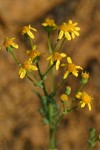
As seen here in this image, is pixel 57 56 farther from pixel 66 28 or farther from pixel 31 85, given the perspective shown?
pixel 31 85

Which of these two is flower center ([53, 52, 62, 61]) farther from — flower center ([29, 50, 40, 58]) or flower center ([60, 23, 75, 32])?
flower center ([60, 23, 75, 32])

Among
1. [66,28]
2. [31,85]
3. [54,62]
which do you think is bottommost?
[54,62]

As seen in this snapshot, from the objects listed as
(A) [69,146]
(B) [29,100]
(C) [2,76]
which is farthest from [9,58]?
(A) [69,146]

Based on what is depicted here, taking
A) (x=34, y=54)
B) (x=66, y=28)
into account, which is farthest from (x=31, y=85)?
(x=34, y=54)

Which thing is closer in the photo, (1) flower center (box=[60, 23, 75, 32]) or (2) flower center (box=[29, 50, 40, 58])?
(2) flower center (box=[29, 50, 40, 58])

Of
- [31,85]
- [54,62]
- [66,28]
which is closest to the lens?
[54,62]

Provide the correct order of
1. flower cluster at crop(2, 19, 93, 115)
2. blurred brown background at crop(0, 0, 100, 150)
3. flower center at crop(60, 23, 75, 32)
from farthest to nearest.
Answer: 1. blurred brown background at crop(0, 0, 100, 150)
2. flower center at crop(60, 23, 75, 32)
3. flower cluster at crop(2, 19, 93, 115)

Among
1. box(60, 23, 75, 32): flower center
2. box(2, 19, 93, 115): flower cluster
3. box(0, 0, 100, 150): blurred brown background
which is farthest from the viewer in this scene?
box(0, 0, 100, 150): blurred brown background

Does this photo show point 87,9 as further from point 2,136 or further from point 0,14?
point 2,136

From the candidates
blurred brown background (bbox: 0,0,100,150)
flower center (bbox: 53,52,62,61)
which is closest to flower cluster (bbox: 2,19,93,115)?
flower center (bbox: 53,52,62,61)
